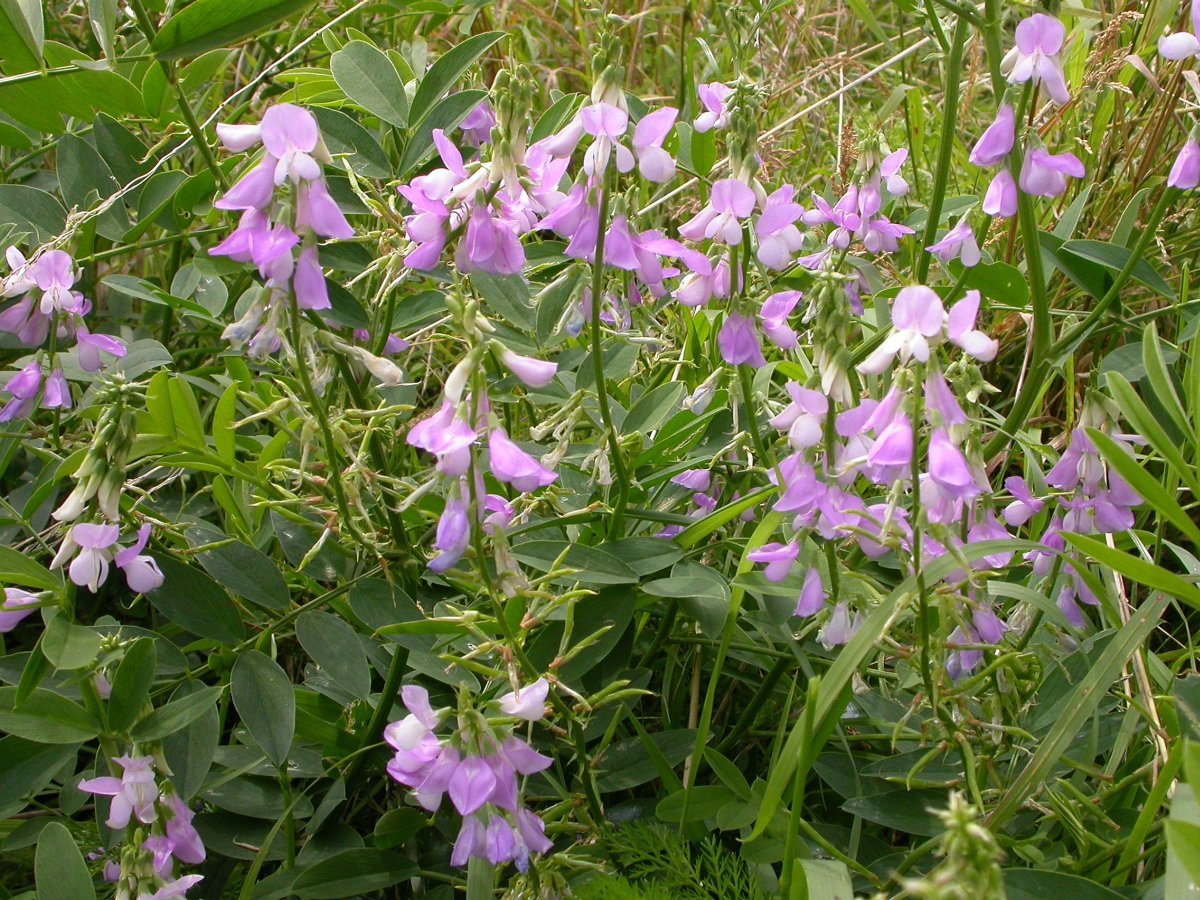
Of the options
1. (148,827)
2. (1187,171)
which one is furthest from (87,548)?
(1187,171)

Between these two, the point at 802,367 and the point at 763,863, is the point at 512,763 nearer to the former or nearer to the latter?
the point at 763,863

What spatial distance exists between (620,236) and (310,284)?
12.3 inches

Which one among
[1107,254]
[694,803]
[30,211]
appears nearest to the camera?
[694,803]

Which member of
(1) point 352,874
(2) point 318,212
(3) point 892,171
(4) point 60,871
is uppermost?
(2) point 318,212

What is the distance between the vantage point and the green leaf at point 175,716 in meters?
1.12

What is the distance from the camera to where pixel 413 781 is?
0.95 meters

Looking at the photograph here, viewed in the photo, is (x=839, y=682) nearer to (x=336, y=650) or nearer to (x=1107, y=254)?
(x=336, y=650)

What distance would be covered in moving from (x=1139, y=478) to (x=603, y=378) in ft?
1.70

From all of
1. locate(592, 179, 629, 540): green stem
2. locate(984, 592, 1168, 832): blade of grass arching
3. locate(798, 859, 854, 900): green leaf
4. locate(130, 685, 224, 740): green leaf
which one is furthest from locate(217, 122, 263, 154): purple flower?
locate(984, 592, 1168, 832): blade of grass arching

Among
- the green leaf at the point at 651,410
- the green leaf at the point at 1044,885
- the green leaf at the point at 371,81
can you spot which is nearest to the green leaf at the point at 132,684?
the green leaf at the point at 651,410

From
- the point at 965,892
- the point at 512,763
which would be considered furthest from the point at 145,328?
the point at 965,892

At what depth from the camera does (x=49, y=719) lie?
1.15m

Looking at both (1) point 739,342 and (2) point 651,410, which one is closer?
(1) point 739,342

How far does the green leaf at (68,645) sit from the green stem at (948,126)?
863mm
